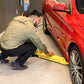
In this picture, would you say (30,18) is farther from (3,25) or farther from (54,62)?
(3,25)

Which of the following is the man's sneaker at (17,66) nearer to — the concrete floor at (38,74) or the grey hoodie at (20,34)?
the concrete floor at (38,74)

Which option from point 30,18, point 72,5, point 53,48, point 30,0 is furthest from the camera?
point 30,0

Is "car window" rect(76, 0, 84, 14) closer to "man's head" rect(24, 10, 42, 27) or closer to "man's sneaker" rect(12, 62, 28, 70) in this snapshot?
"man's head" rect(24, 10, 42, 27)

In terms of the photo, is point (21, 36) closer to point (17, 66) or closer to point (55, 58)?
point (17, 66)

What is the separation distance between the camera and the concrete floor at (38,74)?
7.49ft

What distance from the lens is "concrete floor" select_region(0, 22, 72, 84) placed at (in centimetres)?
228

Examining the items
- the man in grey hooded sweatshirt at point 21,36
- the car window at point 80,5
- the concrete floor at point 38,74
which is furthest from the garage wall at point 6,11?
the car window at point 80,5

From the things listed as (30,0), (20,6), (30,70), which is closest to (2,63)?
(30,70)

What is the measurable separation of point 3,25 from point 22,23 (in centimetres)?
217

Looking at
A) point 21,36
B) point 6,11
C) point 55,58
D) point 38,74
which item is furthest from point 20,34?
point 6,11

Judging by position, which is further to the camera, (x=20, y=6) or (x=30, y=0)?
(x=30, y=0)

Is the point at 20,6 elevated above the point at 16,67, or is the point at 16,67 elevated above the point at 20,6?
Answer: the point at 20,6

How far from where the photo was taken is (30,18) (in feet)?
8.00

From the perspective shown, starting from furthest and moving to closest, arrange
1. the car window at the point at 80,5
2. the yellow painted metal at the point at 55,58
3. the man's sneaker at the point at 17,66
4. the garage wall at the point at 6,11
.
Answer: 1. the garage wall at the point at 6,11
2. the yellow painted metal at the point at 55,58
3. the man's sneaker at the point at 17,66
4. the car window at the point at 80,5
